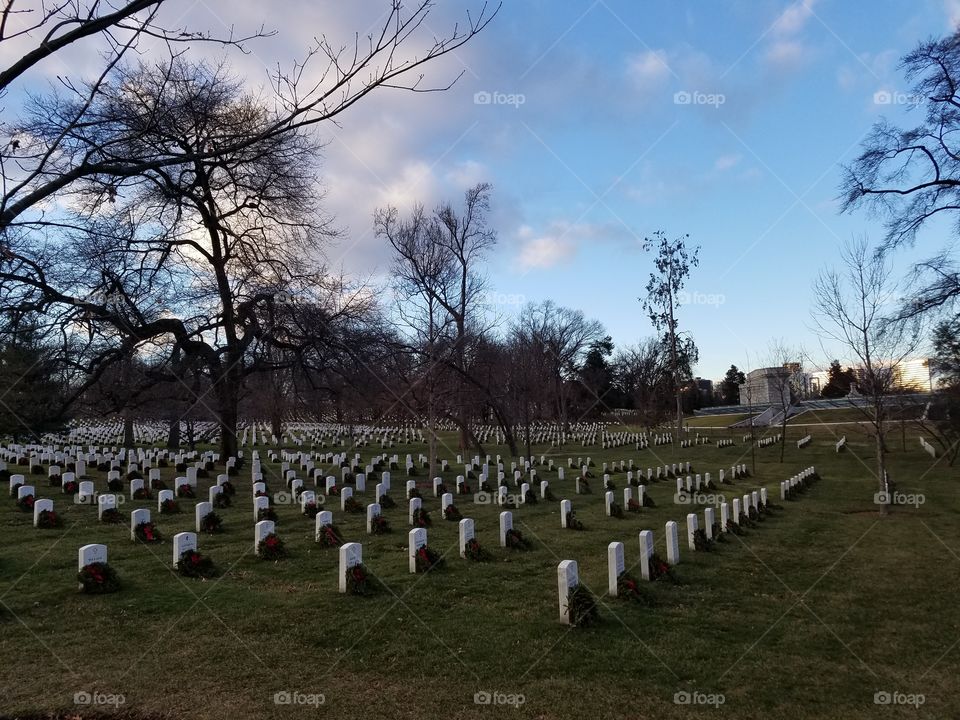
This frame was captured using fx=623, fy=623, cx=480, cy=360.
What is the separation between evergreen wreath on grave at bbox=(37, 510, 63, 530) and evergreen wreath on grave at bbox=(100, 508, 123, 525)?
0.79 metres

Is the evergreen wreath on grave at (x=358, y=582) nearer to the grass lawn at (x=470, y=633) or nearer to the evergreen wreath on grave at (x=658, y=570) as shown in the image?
the grass lawn at (x=470, y=633)

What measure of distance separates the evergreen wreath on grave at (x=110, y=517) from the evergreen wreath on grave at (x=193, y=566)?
480 cm

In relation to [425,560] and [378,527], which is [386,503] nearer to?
[378,527]

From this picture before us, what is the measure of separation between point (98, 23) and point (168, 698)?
4.89m

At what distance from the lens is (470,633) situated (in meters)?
6.83

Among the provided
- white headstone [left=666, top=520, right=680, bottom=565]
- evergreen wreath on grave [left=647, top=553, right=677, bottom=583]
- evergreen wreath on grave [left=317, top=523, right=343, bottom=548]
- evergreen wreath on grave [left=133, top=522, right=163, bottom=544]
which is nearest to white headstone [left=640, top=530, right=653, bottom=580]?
evergreen wreath on grave [left=647, top=553, right=677, bottom=583]

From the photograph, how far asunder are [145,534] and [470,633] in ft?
21.3

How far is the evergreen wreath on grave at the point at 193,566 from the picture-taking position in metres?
8.52

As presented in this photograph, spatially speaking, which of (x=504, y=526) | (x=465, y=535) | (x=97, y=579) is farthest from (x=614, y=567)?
(x=97, y=579)

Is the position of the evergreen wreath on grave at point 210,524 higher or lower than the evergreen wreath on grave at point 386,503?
higher

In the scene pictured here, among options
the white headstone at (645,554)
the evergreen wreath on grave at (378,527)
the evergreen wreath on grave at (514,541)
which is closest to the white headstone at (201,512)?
the evergreen wreath on grave at (378,527)

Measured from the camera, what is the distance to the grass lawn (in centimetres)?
533

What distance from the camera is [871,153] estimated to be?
13.9 meters

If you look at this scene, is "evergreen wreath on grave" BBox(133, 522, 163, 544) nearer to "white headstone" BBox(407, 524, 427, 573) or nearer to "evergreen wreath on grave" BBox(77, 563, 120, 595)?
"evergreen wreath on grave" BBox(77, 563, 120, 595)
